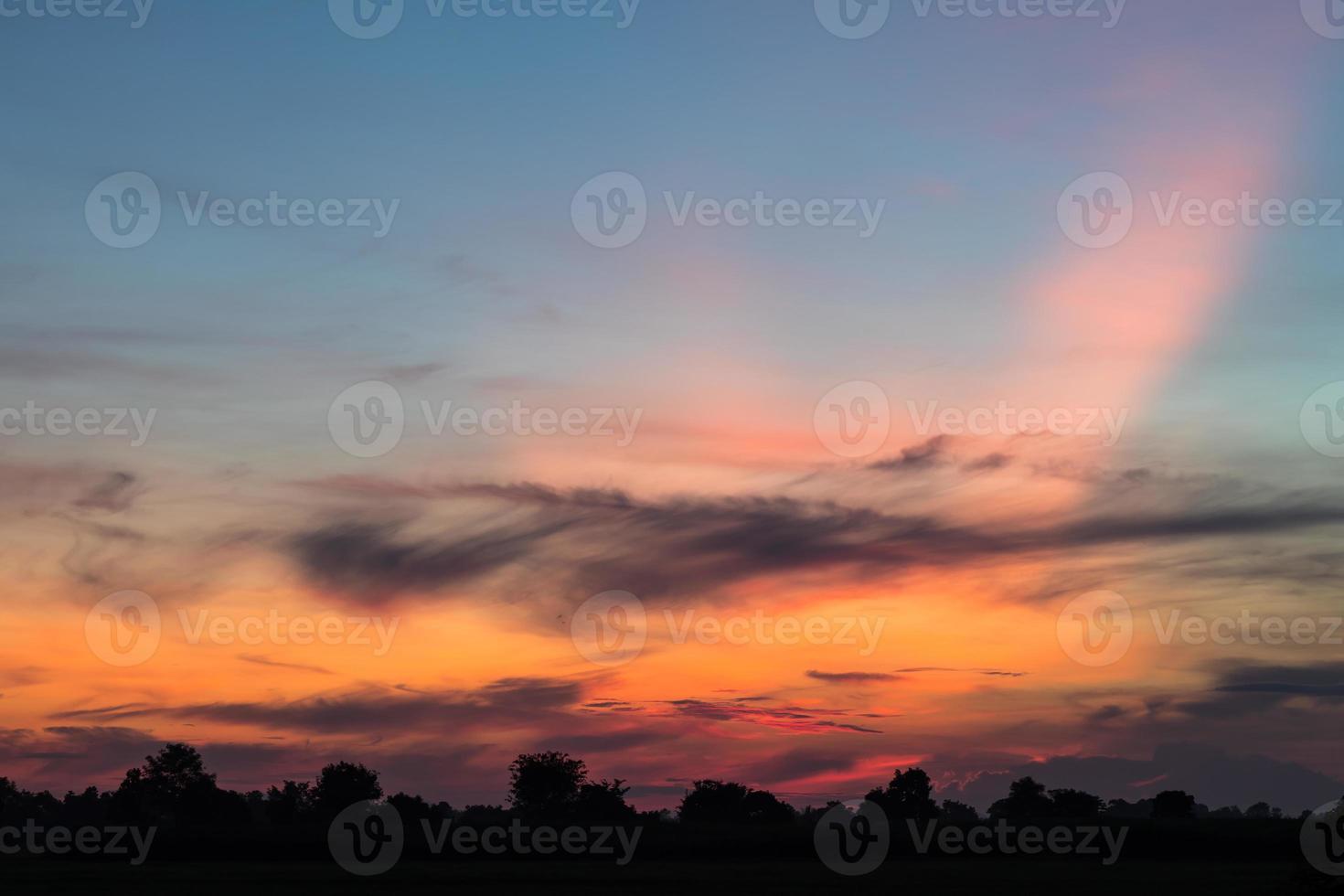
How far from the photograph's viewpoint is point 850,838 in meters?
182

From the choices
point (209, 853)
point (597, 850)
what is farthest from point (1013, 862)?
point (209, 853)

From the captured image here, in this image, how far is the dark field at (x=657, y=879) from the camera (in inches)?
4139

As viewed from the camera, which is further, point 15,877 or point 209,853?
point 209,853

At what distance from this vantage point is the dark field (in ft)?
345

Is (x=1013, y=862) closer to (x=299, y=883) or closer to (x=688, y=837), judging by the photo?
(x=688, y=837)

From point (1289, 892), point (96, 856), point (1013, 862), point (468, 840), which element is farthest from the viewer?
point (468, 840)

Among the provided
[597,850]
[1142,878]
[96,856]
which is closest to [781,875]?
[1142,878]

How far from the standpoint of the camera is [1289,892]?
7288cm

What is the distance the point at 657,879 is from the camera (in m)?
122

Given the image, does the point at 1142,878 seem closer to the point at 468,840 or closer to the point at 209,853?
the point at 468,840

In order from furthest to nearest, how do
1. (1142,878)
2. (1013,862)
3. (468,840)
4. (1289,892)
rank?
(468,840) → (1013,862) → (1142,878) → (1289,892)

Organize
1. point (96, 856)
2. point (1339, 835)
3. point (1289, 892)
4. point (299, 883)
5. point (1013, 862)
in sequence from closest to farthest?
point (1289, 892) → point (1339, 835) → point (299, 883) → point (1013, 862) → point (96, 856)

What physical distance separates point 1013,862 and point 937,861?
9359 millimetres

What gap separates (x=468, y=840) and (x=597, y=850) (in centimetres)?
1871
